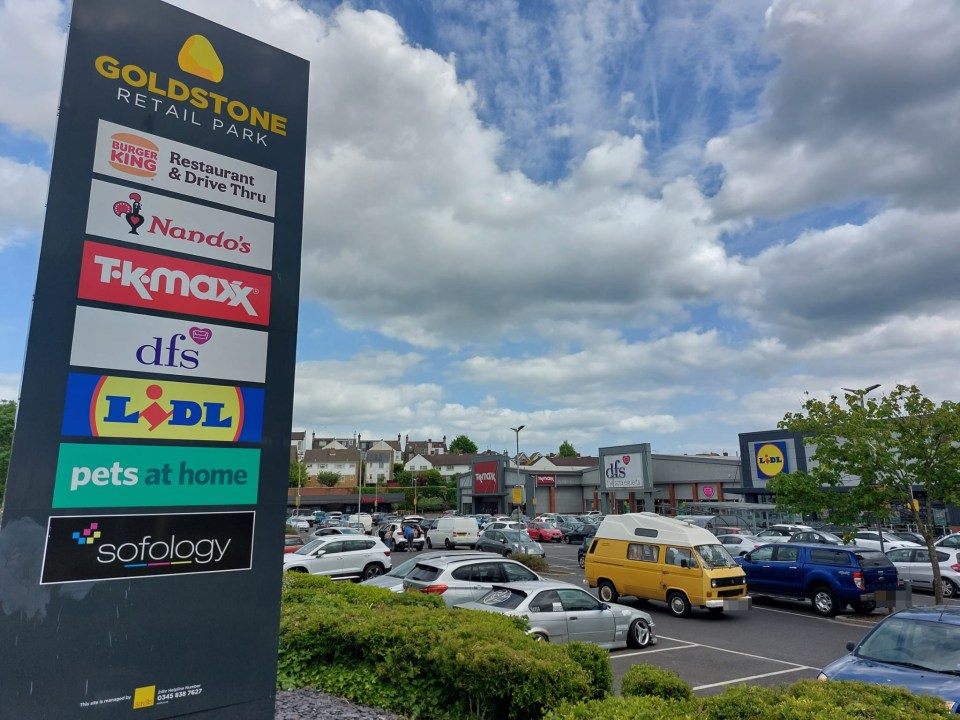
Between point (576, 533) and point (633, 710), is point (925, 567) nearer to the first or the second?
point (633, 710)

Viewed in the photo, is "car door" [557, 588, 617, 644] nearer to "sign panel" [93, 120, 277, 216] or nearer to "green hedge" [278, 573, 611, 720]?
"green hedge" [278, 573, 611, 720]

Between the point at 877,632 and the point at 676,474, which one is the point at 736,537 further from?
the point at 676,474

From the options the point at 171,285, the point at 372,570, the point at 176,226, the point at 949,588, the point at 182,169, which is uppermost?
the point at 182,169

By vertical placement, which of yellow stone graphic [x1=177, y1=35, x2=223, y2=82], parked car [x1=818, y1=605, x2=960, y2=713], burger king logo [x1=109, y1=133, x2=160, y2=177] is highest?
yellow stone graphic [x1=177, y1=35, x2=223, y2=82]

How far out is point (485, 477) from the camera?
73.2 m

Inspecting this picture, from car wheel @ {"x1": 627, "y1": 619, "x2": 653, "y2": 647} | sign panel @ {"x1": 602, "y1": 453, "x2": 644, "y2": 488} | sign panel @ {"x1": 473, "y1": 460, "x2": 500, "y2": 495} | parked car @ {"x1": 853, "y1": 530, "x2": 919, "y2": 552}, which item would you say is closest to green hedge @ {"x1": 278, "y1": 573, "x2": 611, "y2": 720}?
car wheel @ {"x1": 627, "y1": 619, "x2": 653, "y2": 647}

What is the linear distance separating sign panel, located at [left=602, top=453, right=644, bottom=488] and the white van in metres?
20.6

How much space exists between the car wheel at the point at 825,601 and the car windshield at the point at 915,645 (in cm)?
1011

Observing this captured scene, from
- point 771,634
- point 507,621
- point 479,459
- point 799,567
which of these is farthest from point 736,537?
point 479,459

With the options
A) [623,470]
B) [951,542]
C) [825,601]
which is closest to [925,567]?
[951,542]

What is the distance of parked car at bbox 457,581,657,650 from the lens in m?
11.2

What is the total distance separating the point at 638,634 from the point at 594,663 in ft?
20.8

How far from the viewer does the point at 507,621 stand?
832 cm

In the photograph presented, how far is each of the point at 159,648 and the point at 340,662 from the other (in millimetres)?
3200
